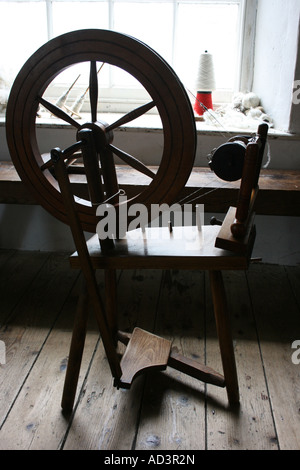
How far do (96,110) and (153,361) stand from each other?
0.81m

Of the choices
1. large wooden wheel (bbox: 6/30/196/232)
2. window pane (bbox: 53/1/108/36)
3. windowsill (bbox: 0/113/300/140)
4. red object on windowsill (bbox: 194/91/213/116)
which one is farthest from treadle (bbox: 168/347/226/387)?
window pane (bbox: 53/1/108/36)

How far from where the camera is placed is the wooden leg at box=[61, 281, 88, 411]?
144 centimetres

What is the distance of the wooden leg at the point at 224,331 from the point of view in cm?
143

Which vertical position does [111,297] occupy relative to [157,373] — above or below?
above

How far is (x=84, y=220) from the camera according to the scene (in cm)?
144

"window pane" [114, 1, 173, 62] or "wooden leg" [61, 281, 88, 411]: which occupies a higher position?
"window pane" [114, 1, 173, 62]

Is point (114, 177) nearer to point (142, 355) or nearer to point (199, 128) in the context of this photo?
point (142, 355)

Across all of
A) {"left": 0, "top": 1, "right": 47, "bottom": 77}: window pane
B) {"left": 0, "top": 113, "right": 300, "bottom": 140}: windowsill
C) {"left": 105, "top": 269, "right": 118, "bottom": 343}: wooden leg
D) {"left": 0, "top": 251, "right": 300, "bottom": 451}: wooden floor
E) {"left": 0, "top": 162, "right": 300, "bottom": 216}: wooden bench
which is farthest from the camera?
{"left": 0, "top": 1, "right": 47, "bottom": 77}: window pane

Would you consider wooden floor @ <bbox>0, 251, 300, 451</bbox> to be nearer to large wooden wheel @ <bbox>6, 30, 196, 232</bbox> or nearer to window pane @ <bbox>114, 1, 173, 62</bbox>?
large wooden wheel @ <bbox>6, 30, 196, 232</bbox>

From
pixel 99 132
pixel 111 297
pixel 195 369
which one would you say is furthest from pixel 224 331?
pixel 99 132

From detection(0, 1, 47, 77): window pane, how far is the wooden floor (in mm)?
1190

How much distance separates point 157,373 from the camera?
1.67 meters

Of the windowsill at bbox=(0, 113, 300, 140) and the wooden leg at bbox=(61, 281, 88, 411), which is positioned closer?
the wooden leg at bbox=(61, 281, 88, 411)
